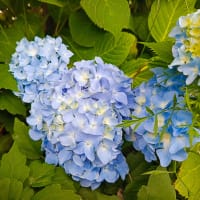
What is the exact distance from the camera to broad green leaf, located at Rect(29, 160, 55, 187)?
1.08m

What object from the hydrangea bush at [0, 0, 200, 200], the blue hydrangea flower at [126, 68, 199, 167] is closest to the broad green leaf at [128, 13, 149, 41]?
the hydrangea bush at [0, 0, 200, 200]

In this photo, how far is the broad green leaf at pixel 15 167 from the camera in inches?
42.3

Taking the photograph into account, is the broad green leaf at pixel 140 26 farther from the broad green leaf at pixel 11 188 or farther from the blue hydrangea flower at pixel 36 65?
the broad green leaf at pixel 11 188

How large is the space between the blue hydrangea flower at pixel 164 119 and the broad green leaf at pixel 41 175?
Result: 217 millimetres

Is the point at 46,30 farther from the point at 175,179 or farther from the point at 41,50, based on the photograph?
the point at 175,179

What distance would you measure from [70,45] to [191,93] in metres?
0.56

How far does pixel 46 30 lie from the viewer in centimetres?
158

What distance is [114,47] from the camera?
1.35 meters

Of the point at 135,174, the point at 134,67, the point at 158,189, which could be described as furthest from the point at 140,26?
the point at 158,189

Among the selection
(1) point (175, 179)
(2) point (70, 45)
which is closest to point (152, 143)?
(1) point (175, 179)

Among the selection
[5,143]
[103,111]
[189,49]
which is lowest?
[5,143]

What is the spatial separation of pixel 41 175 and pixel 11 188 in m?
0.08

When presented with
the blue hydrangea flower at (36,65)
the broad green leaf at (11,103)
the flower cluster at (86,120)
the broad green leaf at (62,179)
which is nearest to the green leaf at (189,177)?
the flower cluster at (86,120)

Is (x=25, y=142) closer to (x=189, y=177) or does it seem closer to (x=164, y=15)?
(x=189, y=177)
